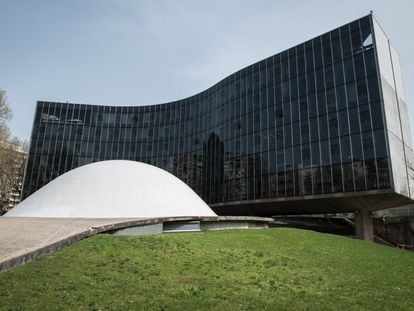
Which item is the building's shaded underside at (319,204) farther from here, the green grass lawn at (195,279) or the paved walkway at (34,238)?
the paved walkway at (34,238)

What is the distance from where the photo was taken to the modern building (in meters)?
37.0

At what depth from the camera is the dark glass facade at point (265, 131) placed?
37.6 metres

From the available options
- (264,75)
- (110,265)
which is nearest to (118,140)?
(264,75)

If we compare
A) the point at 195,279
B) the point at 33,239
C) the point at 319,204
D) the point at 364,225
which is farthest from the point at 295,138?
the point at 33,239

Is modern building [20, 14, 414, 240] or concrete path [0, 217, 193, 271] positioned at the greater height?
modern building [20, 14, 414, 240]

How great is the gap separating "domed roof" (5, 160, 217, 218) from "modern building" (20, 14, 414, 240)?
1890 cm

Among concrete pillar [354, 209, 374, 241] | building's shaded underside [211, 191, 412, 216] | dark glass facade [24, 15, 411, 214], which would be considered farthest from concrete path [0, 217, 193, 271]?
concrete pillar [354, 209, 374, 241]

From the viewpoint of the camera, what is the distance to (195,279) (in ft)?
33.7

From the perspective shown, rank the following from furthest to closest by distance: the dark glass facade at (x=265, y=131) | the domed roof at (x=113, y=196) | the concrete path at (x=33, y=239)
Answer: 1. the dark glass facade at (x=265, y=131)
2. the domed roof at (x=113, y=196)
3. the concrete path at (x=33, y=239)

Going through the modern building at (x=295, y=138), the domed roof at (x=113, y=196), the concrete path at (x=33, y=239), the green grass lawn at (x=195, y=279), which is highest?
the modern building at (x=295, y=138)

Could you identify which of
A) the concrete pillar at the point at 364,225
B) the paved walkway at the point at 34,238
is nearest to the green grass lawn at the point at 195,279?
the paved walkway at the point at 34,238

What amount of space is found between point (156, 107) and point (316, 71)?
3396 cm

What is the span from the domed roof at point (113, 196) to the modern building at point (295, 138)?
18.9 meters

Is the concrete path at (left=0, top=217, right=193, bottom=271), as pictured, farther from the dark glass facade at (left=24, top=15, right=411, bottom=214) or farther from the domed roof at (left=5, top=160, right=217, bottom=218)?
the dark glass facade at (left=24, top=15, right=411, bottom=214)
